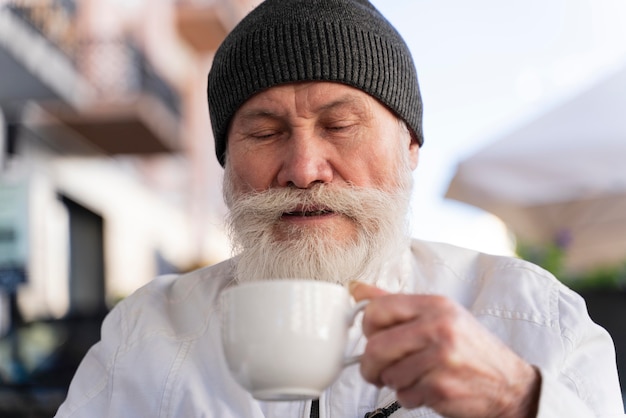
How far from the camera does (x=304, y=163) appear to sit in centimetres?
164

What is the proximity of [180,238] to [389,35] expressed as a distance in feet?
42.5

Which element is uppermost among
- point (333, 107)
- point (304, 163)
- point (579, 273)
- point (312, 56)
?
point (312, 56)

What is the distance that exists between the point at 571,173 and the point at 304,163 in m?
3.43

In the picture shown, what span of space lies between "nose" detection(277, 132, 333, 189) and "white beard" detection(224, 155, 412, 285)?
0.06ft

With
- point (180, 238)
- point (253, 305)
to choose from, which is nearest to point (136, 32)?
point (180, 238)

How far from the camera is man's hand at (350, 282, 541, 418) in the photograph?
3.20 feet

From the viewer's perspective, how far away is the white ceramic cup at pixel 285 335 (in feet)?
3.23

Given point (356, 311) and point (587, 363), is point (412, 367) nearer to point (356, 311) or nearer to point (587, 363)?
point (356, 311)

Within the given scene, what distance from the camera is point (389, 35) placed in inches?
77.6

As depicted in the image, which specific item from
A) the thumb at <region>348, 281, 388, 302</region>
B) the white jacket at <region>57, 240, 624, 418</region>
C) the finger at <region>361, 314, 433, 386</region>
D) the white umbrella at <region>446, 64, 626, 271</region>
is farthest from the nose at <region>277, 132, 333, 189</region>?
the white umbrella at <region>446, 64, 626, 271</region>

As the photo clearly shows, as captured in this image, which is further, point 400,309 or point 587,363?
point 587,363

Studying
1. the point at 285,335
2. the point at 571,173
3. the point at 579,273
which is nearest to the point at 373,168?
the point at 285,335

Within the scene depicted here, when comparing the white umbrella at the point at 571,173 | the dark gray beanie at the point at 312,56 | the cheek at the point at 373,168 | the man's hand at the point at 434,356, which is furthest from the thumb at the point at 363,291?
the white umbrella at the point at 571,173

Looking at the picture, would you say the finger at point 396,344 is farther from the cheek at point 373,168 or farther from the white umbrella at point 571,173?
the white umbrella at point 571,173
